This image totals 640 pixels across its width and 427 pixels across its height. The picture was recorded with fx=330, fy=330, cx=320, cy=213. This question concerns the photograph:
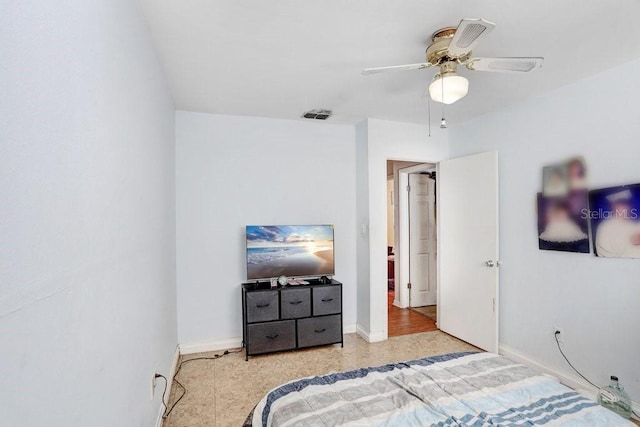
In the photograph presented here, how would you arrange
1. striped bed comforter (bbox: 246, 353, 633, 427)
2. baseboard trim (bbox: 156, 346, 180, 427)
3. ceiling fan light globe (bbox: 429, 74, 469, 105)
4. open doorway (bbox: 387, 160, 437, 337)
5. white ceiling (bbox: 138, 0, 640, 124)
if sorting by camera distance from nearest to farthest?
1. striped bed comforter (bbox: 246, 353, 633, 427)
2. white ceiling (bbox: 138, 0, 640, 124)
3. ceiling fan light globe (bbox: 429, 74, 469, 105)
4. baseboard trim (bbox: 156, 346, 180, 427)
5. open doorway (bbox: 387, 160, 437, 337)

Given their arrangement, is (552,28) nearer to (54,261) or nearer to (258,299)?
(54,261)

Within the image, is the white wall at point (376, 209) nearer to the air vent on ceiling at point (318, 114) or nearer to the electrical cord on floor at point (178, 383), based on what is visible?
the air vent on ceiling at point (318, 114)

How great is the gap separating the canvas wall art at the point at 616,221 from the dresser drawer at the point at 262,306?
2.84 meters

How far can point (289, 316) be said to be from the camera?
11.3 ft

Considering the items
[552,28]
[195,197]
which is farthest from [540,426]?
[195,197]

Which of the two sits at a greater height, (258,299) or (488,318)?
(258,299)

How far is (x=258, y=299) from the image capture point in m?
3.35

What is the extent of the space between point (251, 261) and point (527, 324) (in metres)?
2.79

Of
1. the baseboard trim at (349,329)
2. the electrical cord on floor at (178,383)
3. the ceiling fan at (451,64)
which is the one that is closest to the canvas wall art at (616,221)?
the ceiling fan at (451,64)

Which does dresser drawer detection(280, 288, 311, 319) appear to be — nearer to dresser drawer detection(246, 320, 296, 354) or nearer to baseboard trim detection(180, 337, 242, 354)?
dresser drawer detection(246, 320, 296, 354)

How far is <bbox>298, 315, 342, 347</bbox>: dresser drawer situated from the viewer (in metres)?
3.49

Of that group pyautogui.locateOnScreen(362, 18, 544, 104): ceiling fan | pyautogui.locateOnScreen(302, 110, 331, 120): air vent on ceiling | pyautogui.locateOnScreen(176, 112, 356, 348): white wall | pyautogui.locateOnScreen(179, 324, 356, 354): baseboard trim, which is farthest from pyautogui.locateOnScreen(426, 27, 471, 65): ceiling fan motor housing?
pyautogui.locateOnScreen(179, 324, 356, 354): baseboard trim

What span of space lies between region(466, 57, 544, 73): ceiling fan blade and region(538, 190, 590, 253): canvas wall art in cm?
143

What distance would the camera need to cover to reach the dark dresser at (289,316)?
333cm
